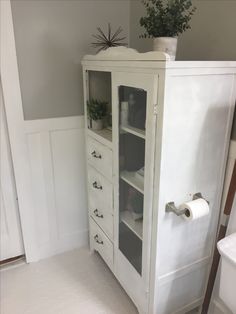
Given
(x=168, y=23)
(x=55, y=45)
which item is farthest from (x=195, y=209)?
(x=55, y=45)

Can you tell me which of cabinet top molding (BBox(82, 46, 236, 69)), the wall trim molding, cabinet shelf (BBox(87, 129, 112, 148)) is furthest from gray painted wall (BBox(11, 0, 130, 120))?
cabinet top molding (BBox(82, 46, 236, 69))

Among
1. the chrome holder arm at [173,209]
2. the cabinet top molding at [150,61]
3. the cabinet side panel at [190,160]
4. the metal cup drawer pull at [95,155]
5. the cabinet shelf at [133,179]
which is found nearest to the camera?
the cabinet top molding at [150,61]

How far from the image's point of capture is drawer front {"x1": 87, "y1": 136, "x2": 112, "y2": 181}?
1511 millimetres

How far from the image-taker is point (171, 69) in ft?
3.18

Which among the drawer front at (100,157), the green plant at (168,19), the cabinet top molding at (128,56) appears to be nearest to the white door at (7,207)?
the drawer front at (100,157)

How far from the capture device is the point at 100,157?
62.9 inches

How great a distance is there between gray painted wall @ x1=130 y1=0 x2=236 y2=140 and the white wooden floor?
1.28 m

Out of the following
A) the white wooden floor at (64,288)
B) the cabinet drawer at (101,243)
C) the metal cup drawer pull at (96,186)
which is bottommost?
the white wooden floor at (64,288)

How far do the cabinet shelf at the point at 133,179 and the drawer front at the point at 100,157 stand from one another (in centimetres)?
11

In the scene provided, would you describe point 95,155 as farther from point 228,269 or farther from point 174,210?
point 228,269

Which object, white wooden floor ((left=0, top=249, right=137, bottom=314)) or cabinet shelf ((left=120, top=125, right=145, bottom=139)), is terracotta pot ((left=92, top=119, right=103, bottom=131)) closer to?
cabinet shelf ((left=120, top=125, right=145, bottom=139))

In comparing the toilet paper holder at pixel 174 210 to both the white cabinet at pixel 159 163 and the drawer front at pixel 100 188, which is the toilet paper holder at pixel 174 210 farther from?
the drawer front at pixel 100 188

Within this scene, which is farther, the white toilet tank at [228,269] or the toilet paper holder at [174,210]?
the toilet paper holder at [174,210]

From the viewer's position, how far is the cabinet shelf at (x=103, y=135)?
4.87ft
